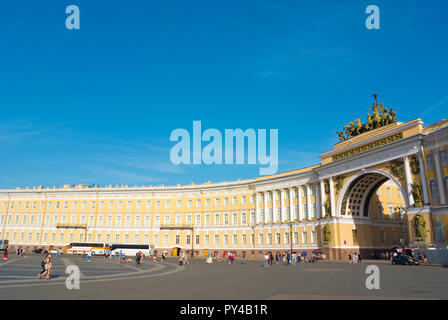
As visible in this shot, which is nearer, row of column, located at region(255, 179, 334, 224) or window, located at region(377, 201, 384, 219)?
row of column, located at region(255, 179, 334, 224)

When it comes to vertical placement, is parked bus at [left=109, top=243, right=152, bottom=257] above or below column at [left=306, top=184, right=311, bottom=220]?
below

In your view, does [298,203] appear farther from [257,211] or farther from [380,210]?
[380,210]

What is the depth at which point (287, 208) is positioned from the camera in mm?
63562

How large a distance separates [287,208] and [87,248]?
42.7 meters

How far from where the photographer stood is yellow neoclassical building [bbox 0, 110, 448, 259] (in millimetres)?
40688

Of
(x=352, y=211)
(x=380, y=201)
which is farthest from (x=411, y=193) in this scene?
(x=380, y=201)

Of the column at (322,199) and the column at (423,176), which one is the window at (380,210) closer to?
the column at (322,199)

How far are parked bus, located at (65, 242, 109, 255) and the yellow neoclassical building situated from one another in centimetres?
580

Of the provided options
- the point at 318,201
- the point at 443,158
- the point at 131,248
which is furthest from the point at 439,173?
the point at 131,248

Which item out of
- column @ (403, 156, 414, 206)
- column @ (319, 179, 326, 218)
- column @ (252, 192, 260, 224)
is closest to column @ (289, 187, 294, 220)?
column @ (319, 179, 326, 218)

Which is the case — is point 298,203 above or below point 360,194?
below

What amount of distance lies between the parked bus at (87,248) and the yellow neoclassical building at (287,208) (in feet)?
19.0

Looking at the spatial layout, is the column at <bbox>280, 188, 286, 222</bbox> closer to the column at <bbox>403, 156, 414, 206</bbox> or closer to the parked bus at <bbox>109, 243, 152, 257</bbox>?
the column at <bbox>403, 156, 414, 206</bbox>

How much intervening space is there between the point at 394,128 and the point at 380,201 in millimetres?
19067
